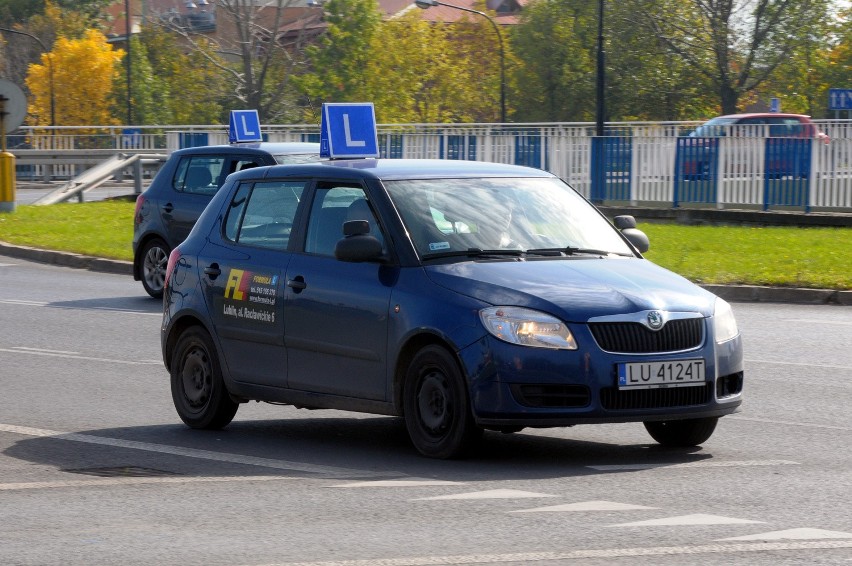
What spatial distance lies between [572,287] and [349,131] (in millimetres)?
2870

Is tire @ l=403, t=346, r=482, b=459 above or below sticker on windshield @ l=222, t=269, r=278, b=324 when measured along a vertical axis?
below

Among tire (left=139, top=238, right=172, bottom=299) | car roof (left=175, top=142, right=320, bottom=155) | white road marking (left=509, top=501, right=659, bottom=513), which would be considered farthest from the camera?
tire (left=139, top=238, right=172, bottom=299)

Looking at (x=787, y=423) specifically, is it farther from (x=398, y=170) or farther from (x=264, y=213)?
(x=264, y=213)

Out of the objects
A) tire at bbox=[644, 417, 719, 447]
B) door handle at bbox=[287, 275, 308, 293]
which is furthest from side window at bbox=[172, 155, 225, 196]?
tire at bbox=[644, 417, 719, 447]

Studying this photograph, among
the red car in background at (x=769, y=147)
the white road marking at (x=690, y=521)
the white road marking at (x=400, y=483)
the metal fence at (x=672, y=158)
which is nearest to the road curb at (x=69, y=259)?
the metal fence at (x=672, y=158)

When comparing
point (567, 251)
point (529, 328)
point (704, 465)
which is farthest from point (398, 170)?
point (704, 465)

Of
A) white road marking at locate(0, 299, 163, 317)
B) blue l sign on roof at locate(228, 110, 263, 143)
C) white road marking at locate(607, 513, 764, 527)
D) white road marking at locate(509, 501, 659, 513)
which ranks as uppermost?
blue l sign on roof at locate(228, 110, 263, 143)

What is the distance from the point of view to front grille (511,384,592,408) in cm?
773

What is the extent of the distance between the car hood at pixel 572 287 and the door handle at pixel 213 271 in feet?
5.79

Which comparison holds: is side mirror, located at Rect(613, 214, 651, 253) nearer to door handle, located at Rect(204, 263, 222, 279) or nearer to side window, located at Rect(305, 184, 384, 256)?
side window, located at Rect(305, 184, 384, 256)

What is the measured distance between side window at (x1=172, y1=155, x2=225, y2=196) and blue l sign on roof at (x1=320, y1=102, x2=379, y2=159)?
7326 mm

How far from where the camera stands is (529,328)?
7.71 meters

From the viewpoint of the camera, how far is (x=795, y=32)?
7112cm

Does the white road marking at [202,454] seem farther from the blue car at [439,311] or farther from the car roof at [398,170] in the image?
the car roof at [398,170]
